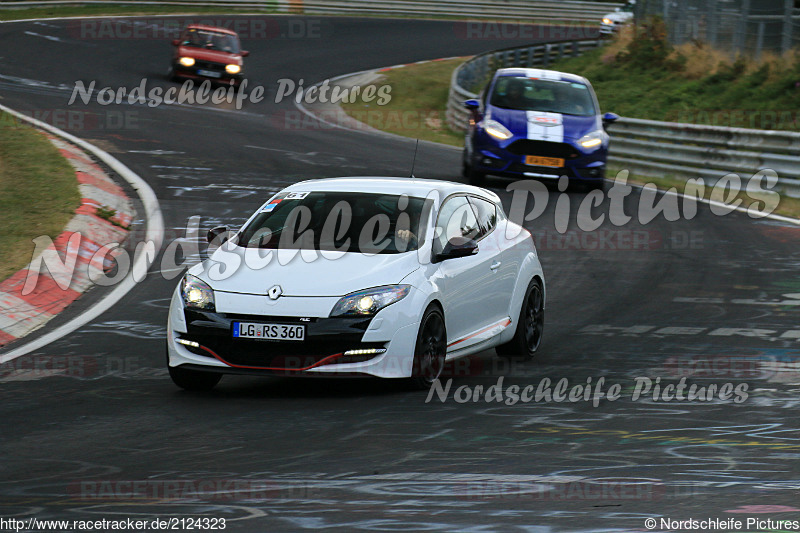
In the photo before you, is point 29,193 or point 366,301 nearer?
point 366,301

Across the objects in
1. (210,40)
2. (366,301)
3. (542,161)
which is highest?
(366,301)

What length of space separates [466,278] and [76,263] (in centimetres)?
486

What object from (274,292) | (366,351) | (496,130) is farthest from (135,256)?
(496,130)

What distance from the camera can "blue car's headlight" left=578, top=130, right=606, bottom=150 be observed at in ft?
64.5

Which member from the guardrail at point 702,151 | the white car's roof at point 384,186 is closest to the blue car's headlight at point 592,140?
the guardrail at point 702,151

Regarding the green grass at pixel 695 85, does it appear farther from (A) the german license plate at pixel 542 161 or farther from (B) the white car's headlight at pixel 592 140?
(A) the german license plate at pixel 542 161

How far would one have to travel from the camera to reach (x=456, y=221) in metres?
9.77

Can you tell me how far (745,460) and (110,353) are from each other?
5.07 metres

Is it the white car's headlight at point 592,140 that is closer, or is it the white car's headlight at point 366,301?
the white car's headlight at point 366,301

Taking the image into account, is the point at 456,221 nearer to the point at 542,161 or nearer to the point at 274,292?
the point at 274,292

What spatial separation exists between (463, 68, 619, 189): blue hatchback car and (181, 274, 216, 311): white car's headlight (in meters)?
11.2

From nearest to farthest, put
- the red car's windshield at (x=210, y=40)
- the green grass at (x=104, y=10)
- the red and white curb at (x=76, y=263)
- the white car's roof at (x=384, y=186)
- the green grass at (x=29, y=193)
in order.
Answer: the white car's roof at (x=384, y=186) → the red and white curb at (x=76, y=263) → the green grass at (x=29, y=193) → the red car's windshield at (x=210, y=40) → the green grass at (x=104, y=10)

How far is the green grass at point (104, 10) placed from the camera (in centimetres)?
4556

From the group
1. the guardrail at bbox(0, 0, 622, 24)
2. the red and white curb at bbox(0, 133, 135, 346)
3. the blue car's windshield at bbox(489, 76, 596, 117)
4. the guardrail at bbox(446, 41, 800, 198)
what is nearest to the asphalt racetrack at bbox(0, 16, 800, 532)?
the red and white curb at bbox(0, 133, 135, 346)
